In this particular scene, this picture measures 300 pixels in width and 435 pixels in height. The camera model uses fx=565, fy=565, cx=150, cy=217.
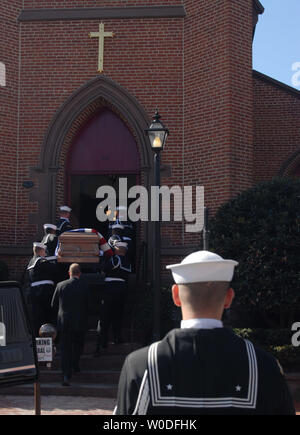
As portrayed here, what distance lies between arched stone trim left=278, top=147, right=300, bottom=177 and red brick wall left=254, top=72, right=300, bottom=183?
6 centimetres

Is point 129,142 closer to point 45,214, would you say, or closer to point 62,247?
point 45,214

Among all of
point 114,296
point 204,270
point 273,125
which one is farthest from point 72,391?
point 273,125

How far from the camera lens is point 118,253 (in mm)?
9805

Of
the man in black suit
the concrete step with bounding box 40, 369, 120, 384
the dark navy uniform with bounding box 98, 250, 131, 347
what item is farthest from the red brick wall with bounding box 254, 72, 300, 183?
the concrete step with bounding box 40, 369, 120, 384

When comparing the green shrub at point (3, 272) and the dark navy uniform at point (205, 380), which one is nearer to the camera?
the dark navy uniform at point (205, 380)

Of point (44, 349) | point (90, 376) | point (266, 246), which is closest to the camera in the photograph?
point (44, 349)

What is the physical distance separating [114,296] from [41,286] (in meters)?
1.24

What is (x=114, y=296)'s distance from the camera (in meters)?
9.53

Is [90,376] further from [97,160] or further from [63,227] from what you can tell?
[97,160]

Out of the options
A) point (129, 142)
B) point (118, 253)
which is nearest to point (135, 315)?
point (118, 253)

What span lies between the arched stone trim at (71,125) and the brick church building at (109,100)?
0.02m

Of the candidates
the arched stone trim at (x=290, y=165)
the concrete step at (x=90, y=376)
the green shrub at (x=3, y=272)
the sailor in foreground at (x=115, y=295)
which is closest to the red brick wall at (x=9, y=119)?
the green shrub at (x=3, y=272)

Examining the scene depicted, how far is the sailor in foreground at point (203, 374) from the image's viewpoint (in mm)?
2158

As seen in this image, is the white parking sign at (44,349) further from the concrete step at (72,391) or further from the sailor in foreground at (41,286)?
the sailor in foreground at (41,286)
